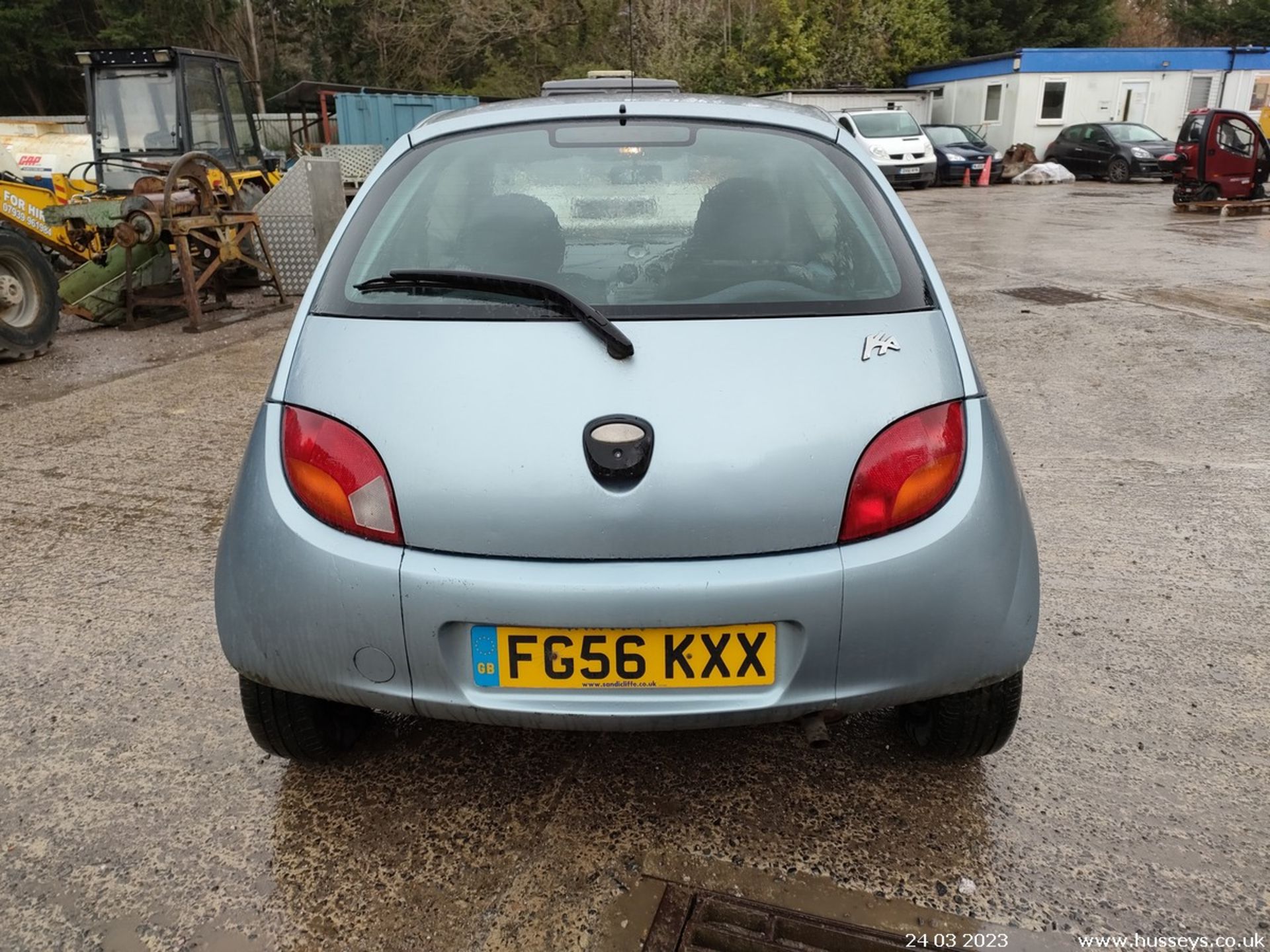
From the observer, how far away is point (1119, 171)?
22.3 m

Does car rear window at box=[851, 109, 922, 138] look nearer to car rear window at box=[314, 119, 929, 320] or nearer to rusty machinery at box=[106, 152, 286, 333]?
rusty machinery at box=[106, 152, 286, 333]

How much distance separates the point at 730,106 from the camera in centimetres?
261

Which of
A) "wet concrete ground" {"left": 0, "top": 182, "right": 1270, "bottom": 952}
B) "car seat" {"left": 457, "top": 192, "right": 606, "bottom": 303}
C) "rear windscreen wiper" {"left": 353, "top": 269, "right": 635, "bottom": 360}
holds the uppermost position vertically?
"car seat" {"left": 457, "top": 192, "right": 606, "bottom": 303}

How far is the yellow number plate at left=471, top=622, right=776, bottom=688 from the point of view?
1779 mm

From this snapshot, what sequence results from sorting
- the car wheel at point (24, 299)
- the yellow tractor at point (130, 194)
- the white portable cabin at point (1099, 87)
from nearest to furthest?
1. the car wheel at point (24, 299)
2. the yellow tractor at point (130, 194)
3. the white portable cabin at point (1099, 87)

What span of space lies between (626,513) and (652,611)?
0.18 meters

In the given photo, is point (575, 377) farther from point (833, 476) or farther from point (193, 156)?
point (193, 156)

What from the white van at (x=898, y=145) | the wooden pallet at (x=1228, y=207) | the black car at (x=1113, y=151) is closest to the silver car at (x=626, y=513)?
the wooden pallet at (x=1228, y=207)

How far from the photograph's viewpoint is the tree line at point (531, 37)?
3155cm

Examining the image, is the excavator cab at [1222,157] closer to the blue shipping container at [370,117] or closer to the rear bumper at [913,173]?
the rear bumper at [913,173]

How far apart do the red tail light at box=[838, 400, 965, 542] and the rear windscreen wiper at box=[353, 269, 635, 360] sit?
0.52 m

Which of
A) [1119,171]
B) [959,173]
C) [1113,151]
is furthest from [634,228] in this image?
[1113,151]

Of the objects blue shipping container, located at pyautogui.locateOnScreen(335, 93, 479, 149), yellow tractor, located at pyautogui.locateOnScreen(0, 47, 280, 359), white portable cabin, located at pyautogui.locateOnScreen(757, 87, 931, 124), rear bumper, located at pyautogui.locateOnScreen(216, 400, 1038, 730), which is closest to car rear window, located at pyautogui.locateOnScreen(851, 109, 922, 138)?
white portable cabin, located at pyautogui.locateOnScreen(757, 87, 931, 124)

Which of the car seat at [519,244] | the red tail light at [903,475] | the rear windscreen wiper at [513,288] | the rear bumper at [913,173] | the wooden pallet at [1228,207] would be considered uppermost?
the car seat at [519,244]
